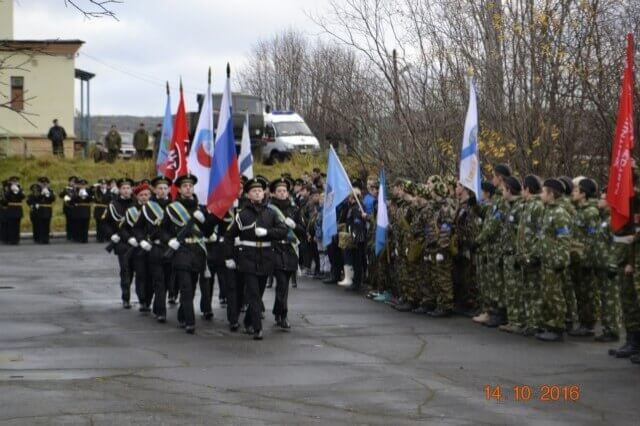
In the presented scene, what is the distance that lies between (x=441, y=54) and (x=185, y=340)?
11079mm

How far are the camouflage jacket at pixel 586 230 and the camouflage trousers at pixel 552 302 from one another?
0.46m

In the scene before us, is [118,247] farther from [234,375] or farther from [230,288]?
[234,375]

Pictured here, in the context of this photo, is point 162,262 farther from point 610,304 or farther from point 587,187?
point 610,304

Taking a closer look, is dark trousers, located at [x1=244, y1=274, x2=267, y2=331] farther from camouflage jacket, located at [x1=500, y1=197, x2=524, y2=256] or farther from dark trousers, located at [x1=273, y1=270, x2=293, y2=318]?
camouflage jacket, located at [x1=500, y1=197, x2=524, y2=256]

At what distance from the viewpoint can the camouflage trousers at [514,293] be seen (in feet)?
50.9

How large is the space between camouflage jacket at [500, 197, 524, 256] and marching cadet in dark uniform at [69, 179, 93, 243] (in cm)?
2165

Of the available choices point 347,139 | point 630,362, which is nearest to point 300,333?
point 630,362

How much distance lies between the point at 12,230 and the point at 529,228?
22758mm

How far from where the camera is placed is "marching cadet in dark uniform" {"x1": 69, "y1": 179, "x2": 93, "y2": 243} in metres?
35.6

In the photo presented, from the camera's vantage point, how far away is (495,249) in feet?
53.0

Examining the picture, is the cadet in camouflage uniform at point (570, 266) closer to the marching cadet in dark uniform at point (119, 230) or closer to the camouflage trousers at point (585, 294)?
the camouflage trousers at point (585, 294)

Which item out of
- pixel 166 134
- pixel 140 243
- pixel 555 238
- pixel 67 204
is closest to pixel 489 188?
pixel 555 238

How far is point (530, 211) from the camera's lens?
49.2 ft

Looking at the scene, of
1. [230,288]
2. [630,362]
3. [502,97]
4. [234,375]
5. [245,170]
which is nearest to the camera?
[234,375]
